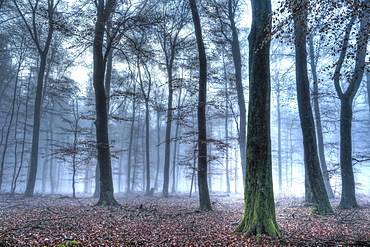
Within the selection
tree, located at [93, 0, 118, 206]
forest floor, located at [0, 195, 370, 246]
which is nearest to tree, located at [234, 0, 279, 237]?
forest floor, located at [0, 195, 370, 246]

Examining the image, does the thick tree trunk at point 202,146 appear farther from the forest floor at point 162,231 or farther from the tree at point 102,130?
the tree at point 102,130

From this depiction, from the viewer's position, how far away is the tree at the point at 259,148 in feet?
18.8

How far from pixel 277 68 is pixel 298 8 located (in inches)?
647

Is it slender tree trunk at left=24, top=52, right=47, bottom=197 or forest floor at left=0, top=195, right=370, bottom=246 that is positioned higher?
slender tree trunk at left=24, top=52, right=47, bottom=197

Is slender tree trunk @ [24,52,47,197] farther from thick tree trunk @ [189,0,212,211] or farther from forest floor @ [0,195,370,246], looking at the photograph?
thick tree trunk @ [189,0,212,211]

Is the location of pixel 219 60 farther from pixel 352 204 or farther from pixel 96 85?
pixel 352 204

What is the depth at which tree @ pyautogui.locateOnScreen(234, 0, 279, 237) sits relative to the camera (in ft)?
18.8

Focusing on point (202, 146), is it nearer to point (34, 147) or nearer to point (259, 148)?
point (259, 148)

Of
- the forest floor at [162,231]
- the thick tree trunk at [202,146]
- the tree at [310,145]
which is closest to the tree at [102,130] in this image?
the forest floor at [162,231]

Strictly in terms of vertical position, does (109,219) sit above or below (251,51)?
below

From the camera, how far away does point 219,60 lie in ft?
65.4

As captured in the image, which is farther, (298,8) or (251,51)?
(251,51)

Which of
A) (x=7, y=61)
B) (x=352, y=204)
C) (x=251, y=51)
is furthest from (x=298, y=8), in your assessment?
(x=7, y=61)

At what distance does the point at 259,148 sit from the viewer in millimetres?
6004
